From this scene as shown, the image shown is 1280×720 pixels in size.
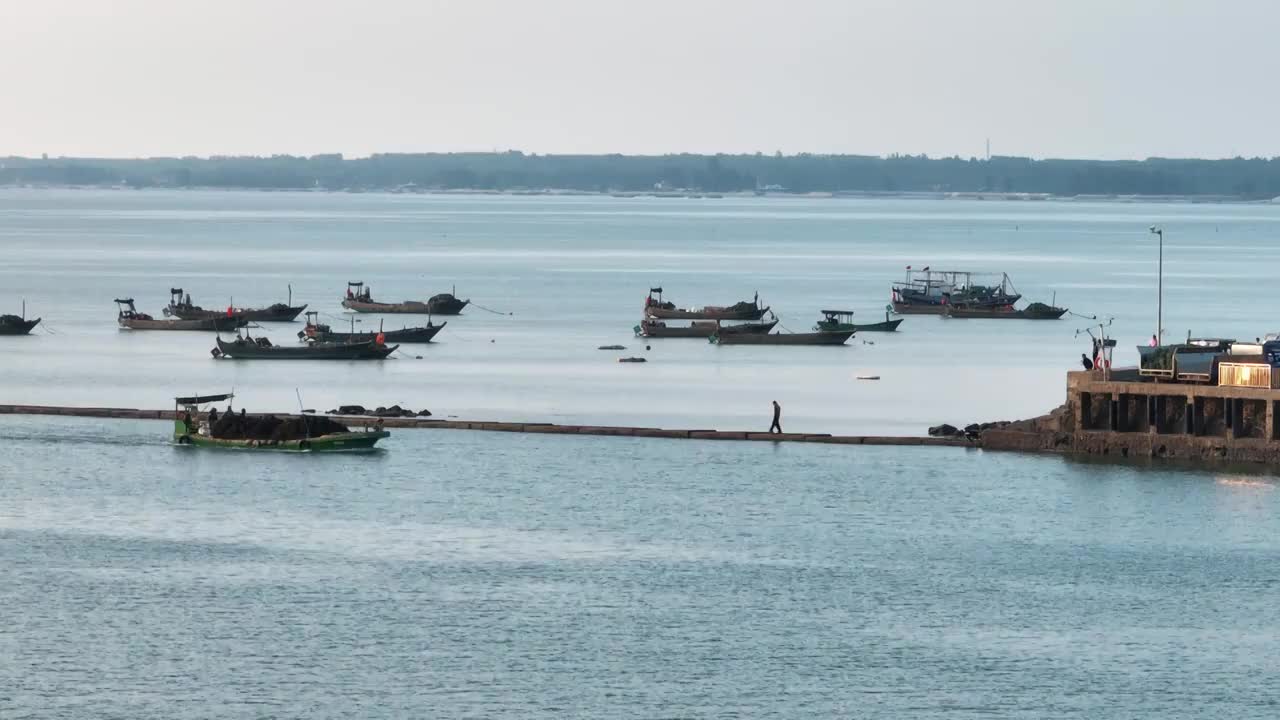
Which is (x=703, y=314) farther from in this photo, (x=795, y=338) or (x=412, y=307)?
(x=412, y=307)

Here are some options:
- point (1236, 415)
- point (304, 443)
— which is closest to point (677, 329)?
point (304, 443)

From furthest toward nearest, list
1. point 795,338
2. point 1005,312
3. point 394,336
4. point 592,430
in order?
point 1005,312 < point 795,338 < point 394,336 < point 592,430

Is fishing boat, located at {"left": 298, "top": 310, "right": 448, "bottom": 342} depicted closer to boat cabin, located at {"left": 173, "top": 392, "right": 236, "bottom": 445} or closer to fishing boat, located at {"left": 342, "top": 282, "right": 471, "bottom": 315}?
fishing boat, located at {"left": 342, "top": 282, "right": 471, "bottom": 315}

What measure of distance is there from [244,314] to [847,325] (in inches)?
1175

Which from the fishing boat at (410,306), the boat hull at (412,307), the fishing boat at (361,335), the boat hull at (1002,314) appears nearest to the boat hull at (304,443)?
the fishing boat at (361,335)

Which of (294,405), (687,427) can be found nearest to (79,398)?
(294,405)

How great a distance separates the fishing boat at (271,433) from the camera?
6675 cm

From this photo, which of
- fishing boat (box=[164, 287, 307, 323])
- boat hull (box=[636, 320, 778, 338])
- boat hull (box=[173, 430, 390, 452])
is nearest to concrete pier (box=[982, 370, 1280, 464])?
boat hull (box=[173, 430, 390, 452])

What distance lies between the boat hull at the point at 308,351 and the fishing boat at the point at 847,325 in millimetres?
20618

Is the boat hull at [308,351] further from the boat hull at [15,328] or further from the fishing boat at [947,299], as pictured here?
the fishing boat at [947,299]

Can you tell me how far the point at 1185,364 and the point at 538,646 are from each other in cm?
2692

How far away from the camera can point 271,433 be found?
67.9 meters

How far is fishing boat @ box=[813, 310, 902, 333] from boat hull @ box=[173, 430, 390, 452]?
41484mm

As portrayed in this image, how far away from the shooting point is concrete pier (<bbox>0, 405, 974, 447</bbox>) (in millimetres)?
67525
